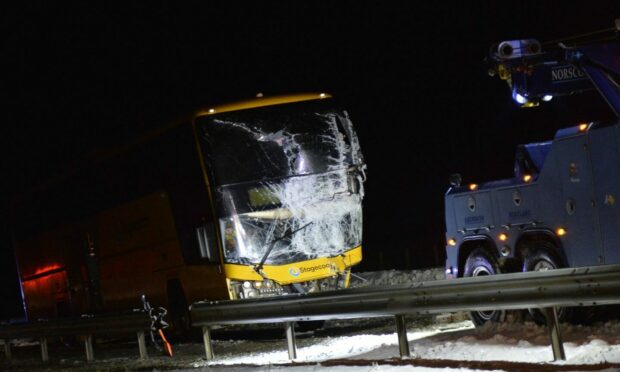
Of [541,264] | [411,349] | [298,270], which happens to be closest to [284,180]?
[298,270]

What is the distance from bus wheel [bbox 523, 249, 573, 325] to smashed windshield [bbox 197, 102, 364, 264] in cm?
645

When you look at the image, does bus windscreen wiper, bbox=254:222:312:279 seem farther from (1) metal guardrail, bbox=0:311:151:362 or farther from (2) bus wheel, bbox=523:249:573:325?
(2) bus wheel, bbox=523:249:573:325

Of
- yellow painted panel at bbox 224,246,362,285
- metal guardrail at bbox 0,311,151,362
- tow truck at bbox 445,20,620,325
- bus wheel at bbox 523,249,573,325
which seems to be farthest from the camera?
yellow painted panel at bbox 224,246,362,285

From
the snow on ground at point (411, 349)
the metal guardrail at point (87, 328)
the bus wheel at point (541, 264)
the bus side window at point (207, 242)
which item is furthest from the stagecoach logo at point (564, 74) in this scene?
the metal guardrail at point (87, 328)

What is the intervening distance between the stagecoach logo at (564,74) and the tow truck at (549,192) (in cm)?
1

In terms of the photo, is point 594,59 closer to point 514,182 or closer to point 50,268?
point 514,182

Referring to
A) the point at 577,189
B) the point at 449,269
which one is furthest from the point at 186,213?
the point at 577,189

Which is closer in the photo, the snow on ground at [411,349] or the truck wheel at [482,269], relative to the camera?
the snow on ground at [411,349]

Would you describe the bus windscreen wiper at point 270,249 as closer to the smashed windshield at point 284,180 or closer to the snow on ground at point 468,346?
the smashed windshield at point 284,180

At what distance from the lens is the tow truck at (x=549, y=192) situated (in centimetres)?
1232

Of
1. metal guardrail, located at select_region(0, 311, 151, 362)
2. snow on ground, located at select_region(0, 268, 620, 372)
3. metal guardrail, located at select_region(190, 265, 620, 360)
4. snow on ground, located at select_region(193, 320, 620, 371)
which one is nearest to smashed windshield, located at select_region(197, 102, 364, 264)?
snow on ground, located at select_region(0, 268, 620, 372)

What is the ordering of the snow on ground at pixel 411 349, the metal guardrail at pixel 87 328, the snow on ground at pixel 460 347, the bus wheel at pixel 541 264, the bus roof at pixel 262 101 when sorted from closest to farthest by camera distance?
1. the snow on ground at pixel 411 349
2. the snow on ground at pixel 460 347
3. the bus wheel at pixel 541 264
4. the metal guardrail at pixel 87 328
5. the bus roof at pixel 262 101

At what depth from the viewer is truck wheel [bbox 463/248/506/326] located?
14281 millimetres

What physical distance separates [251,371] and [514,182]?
4804 millimetres
